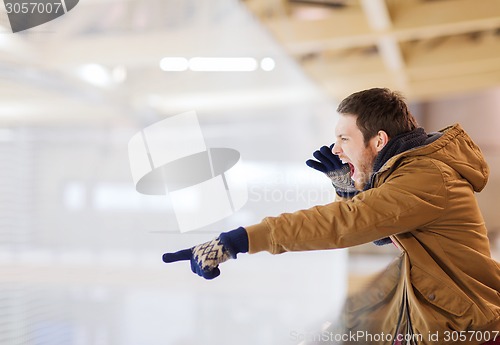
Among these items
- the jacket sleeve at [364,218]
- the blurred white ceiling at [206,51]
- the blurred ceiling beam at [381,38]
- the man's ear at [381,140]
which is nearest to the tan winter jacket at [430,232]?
the jacket sleeve at [364,218]

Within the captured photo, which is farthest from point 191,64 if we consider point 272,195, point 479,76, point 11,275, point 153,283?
point 479,76

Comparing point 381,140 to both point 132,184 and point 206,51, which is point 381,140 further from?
point 206,51

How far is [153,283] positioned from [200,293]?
0.23 metres

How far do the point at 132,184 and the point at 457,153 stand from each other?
107 cm

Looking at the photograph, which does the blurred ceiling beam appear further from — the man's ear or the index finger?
the index finger

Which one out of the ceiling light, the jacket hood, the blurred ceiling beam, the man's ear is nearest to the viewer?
the jacket hood

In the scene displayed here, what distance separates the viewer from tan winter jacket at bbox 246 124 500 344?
1.25 meters

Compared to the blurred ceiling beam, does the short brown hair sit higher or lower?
higher

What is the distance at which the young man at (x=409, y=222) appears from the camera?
4.07ft

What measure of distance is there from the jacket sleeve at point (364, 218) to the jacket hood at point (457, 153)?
0.04 m

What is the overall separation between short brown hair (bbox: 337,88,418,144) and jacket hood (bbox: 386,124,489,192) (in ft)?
0.26

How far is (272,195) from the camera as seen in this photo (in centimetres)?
227

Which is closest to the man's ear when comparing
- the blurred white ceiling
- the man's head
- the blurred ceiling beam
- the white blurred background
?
the man's head

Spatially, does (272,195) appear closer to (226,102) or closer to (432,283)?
(226,102)
